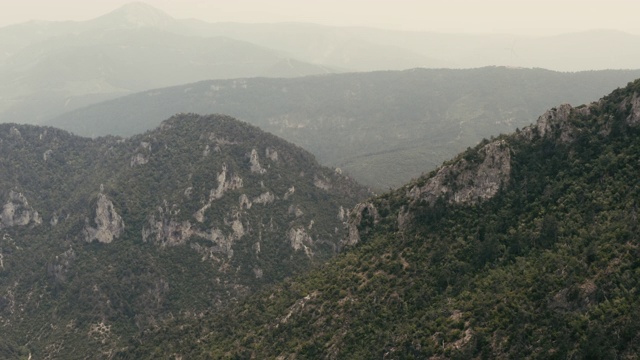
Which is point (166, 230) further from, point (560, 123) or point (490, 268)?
point (560, 123)

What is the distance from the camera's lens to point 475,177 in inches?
4173

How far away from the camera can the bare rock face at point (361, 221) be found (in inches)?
4753

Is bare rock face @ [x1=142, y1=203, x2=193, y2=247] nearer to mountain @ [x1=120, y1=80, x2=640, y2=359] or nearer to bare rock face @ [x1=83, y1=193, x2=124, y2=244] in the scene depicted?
bare rock face @ [x1=83, y1=193, x2=124, y2=244]

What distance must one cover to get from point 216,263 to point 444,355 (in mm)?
128346

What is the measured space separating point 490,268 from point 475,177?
2251 cm

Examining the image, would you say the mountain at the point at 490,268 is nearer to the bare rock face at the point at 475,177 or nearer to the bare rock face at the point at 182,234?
the bare rock face at the point at 475,177

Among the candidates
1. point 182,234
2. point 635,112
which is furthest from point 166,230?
point 635,112

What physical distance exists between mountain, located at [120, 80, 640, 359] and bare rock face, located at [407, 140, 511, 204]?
236mm

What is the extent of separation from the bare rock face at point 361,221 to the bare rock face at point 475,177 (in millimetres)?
15051

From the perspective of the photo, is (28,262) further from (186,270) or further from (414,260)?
(414,260)

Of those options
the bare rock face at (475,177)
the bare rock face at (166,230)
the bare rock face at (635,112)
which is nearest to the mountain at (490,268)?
the bare rock face at (475,177)

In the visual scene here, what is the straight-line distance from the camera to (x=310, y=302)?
349 feet

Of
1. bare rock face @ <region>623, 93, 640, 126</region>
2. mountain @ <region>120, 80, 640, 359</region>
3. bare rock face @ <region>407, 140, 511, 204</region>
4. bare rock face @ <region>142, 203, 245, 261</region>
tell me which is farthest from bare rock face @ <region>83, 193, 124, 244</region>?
bare rock face @ <region>623, 93, 640, 126</region>

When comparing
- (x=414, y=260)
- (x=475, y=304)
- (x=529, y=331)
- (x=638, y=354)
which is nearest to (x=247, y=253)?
(x=414, y=260)
